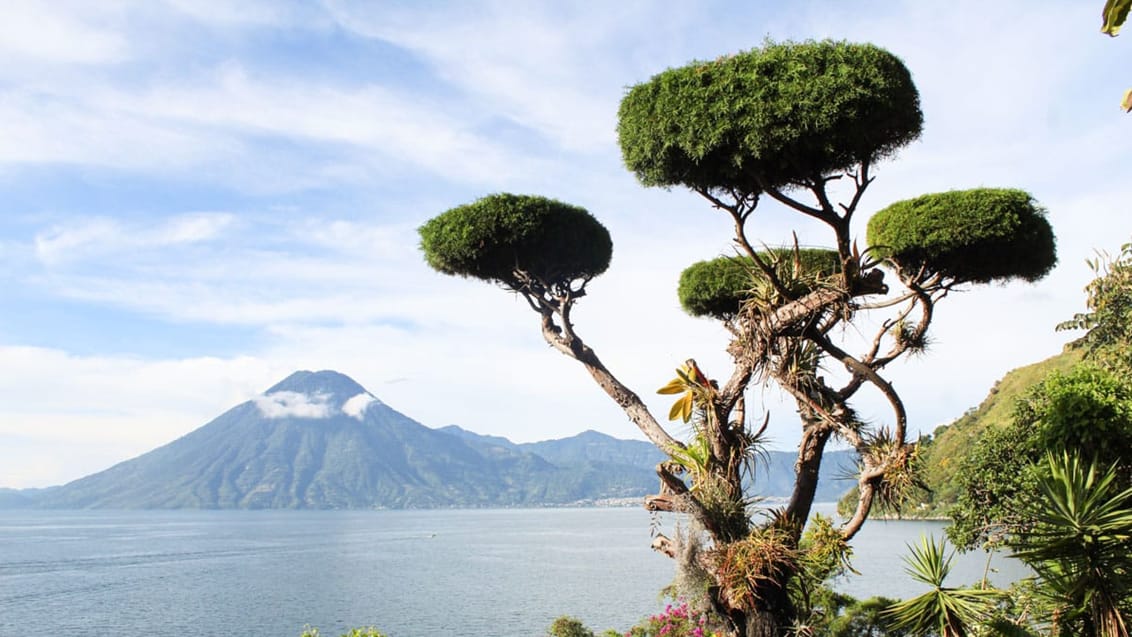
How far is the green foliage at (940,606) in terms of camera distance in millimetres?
8555

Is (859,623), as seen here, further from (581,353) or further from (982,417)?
(982,417)

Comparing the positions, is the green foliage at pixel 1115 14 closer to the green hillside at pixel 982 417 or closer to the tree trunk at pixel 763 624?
the tree trunk at pixel 763 624

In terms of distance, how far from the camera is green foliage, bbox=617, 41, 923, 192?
24.2 ft

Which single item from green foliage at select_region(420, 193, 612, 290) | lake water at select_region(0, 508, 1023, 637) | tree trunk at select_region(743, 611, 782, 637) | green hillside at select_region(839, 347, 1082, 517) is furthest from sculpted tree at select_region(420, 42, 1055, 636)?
green hillside at select_region(839, 347, 1082, 517)

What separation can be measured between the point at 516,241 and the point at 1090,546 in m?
7.43

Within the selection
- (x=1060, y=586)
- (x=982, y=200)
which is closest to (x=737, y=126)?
(x=982, y=200)

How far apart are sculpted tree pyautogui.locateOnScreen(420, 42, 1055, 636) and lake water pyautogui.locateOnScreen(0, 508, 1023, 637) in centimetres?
1185

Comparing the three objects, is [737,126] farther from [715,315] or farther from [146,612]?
[146,612]

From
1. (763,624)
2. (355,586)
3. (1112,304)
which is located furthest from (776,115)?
(355,586)

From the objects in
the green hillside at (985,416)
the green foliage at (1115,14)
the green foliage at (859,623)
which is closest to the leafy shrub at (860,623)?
the green foliage at (859,623)

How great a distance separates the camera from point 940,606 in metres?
8.62

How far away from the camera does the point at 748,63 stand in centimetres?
776

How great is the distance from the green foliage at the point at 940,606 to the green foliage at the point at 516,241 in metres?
5.74

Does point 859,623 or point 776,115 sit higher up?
point 776,115
